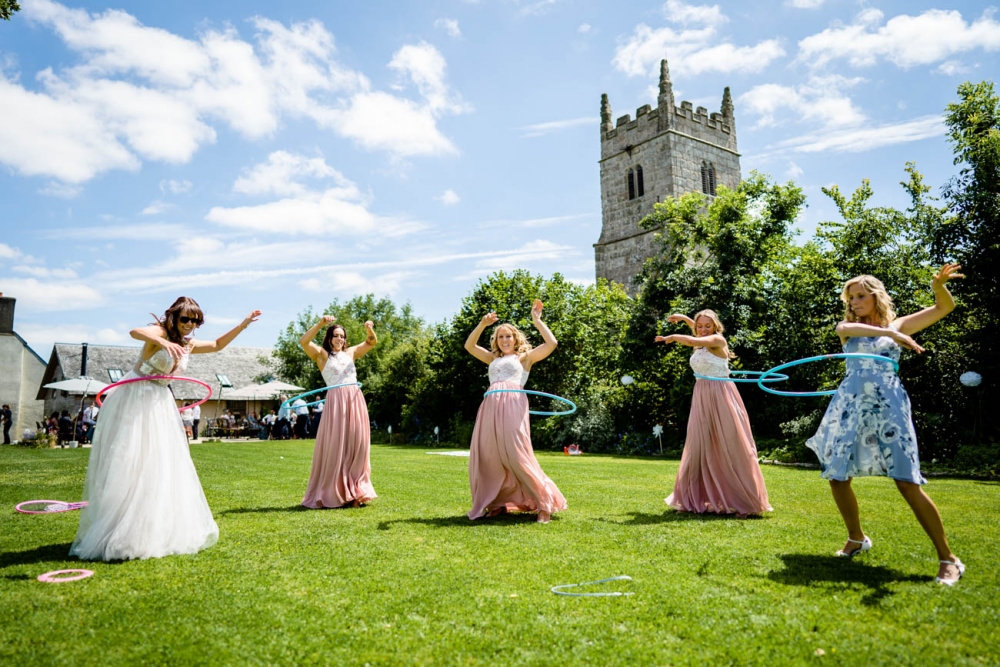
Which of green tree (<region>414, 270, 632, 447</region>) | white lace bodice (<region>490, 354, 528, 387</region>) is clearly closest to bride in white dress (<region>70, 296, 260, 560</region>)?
white lace bodice (<region>490, 354, 528, 387</region>)

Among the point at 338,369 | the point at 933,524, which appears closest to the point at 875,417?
the point at 933,524

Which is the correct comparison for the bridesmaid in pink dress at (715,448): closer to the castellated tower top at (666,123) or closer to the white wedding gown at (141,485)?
the white wedding gown at (141,485)

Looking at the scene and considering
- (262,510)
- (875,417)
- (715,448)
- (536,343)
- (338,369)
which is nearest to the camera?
(875,417)

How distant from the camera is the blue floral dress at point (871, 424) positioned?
511 centimetres

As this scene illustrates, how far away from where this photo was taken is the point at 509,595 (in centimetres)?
459

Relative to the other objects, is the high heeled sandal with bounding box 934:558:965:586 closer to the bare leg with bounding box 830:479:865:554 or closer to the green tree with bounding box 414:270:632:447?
the bare leg with bounding box 830:479:865:554

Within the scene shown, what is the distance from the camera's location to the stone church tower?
164 ft

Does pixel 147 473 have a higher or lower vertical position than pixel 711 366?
lower

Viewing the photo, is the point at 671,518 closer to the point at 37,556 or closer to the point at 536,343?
the point at 37,556

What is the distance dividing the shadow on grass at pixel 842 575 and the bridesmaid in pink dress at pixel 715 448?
94.2 inches

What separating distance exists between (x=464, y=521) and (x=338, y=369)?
2.94 metres

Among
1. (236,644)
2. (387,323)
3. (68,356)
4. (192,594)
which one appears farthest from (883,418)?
(387,323)

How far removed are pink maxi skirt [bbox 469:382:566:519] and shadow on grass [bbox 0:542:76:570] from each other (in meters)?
4.11

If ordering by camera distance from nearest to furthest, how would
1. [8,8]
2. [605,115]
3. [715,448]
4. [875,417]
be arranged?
1. [875,417]
2. [715,448]
3. [8,8]
4. [605,115]
